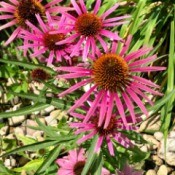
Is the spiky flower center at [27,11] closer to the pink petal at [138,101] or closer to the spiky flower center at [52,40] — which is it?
the spiky flower center at [52,40]

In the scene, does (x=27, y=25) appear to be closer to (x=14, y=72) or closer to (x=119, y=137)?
(x=119, y=137)

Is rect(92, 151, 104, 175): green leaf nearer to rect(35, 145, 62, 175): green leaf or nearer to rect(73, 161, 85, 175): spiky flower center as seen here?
rect(35, 145, 62, 175): green leaf

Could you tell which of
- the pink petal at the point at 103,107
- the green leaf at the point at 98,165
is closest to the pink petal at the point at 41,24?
the pink petal at the point at 103,107

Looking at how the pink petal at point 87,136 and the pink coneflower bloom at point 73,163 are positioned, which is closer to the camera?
the pink petal at point 87,136

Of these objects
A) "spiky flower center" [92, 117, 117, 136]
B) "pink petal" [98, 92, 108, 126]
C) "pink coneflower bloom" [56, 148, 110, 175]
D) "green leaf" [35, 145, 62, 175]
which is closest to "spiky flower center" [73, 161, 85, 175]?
"pink coneflower bloom" [56, 148, 110, 175]

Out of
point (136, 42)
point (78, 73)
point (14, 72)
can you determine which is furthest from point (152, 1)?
point (78, 73)

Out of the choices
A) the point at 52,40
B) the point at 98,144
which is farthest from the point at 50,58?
the point at 98,144
